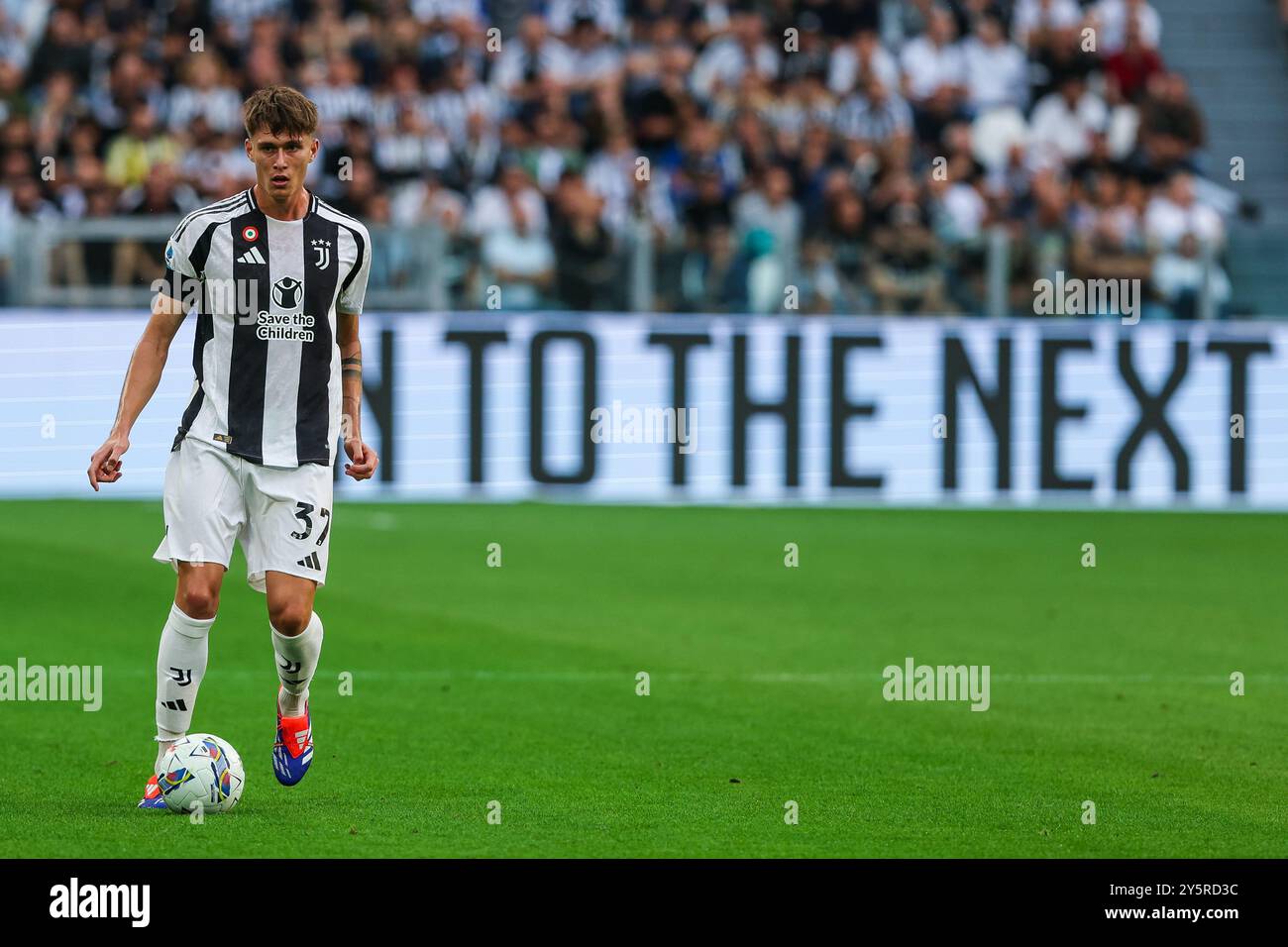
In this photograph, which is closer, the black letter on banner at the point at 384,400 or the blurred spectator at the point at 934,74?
the black letter on banner at the point at 384,400

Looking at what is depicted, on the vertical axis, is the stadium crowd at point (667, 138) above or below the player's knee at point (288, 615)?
above

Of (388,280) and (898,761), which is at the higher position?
(388,280)

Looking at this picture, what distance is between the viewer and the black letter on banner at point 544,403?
17.0 meters

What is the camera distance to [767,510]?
16.9 m

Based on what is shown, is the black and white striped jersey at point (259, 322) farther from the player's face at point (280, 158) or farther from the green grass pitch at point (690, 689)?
the green grass pitch at point (690, 689)

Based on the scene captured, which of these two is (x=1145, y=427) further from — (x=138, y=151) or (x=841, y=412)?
(x=138, y=151)

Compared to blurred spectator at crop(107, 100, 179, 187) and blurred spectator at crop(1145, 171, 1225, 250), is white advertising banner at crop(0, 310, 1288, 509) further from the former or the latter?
blurred spectator at crop(1145, 171, 1225, 250)

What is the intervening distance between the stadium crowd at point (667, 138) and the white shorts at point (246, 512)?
10443 mm

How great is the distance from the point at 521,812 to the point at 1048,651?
15.4ft
